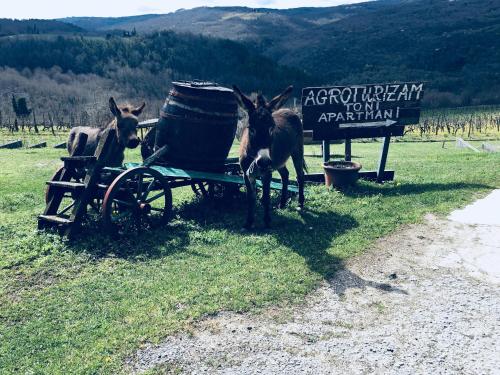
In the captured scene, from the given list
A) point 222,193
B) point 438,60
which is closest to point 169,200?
point 222,193

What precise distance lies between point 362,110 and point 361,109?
38mm

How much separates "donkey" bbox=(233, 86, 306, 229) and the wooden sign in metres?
1.87

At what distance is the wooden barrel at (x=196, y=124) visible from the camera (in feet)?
28.8

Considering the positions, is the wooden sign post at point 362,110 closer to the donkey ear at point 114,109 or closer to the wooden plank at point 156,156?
the wooden plank at point 156,156

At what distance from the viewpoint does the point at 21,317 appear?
531cm

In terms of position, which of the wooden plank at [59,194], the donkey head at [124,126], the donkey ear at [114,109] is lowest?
the wooden plank at [59,194]

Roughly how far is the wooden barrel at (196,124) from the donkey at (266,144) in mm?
704

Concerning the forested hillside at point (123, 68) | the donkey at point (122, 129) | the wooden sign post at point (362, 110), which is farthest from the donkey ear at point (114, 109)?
the forested hillside at point (123, 68)

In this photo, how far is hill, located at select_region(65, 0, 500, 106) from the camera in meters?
84.9

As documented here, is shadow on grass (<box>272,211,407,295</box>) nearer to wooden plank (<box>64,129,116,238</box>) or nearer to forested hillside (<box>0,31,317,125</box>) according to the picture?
wooden plank (<box>64,129,116,238</box>)

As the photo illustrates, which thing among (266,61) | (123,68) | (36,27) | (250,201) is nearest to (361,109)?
(250,201)

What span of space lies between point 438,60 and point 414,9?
2210 inches

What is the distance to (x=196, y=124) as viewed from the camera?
8.84 m

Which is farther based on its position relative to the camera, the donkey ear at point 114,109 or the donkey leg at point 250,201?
the donkey ear at point 114,109
